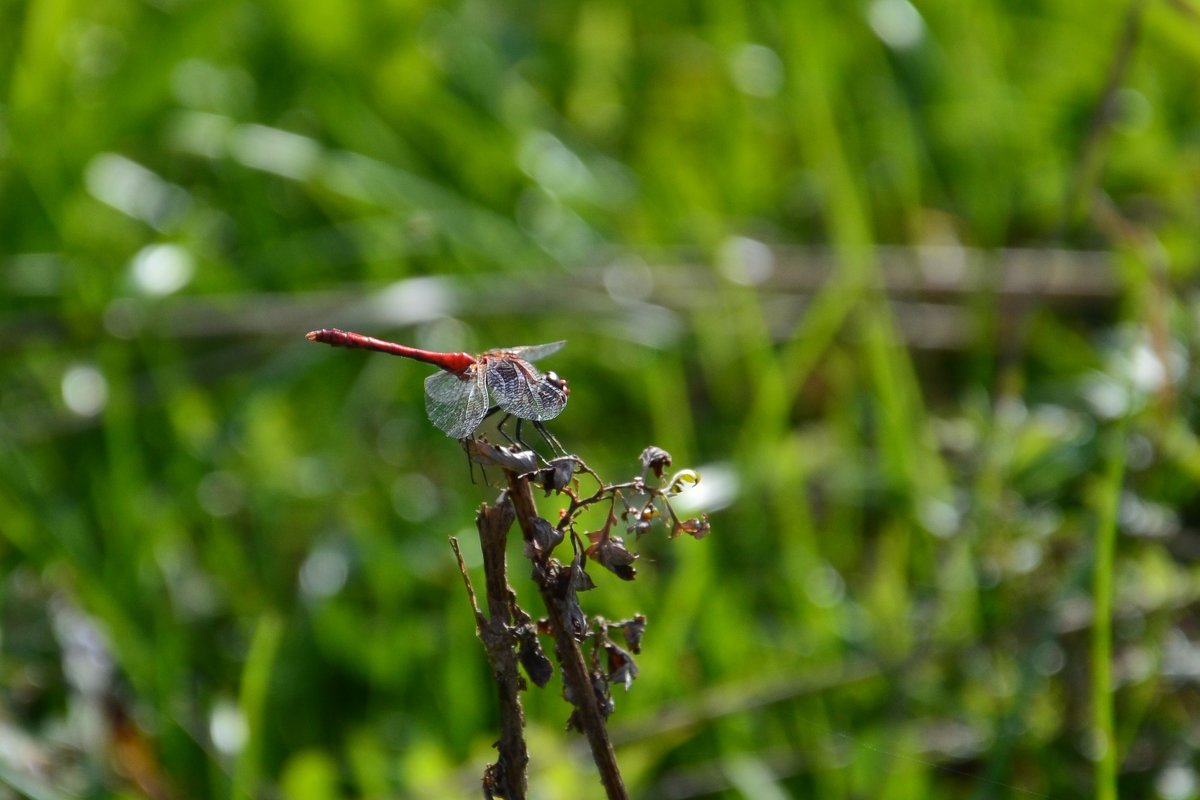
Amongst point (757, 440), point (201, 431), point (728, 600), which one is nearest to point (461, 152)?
point (201, 431)

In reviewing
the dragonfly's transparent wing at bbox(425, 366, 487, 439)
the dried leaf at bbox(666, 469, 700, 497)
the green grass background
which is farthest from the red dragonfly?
the green grass background

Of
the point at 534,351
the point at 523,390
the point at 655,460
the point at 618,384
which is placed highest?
the point at 618,384

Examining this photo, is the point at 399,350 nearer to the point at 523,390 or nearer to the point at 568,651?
the point at 523,390

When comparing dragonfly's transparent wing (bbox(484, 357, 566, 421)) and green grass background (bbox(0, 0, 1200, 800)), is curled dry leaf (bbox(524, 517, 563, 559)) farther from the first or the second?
green grass background (bbox(0, 0, 1200, 800))

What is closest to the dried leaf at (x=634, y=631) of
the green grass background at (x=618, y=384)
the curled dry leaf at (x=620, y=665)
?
the curled dry leaf at (x=620, y=665)

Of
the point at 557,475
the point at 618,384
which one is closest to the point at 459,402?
the point at 557,475

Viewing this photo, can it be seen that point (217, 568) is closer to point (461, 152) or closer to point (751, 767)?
point (751, 767)
